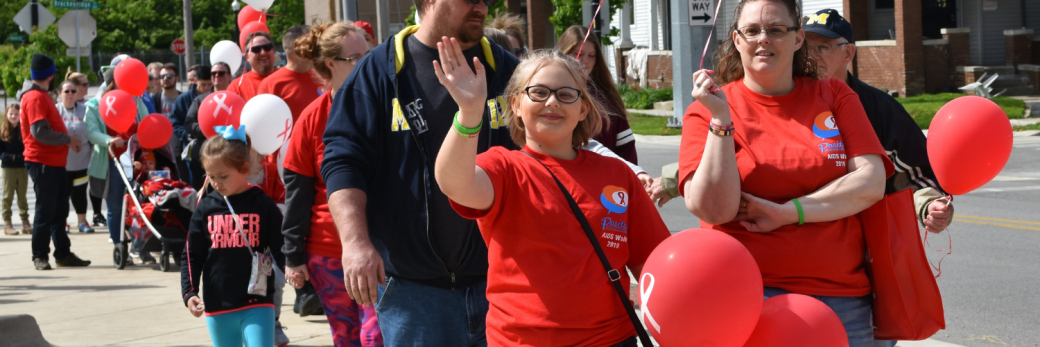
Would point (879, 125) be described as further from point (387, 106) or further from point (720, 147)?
point (387, 106)

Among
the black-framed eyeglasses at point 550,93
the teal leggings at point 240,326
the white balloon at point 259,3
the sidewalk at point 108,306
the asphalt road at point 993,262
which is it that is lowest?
the asphalt road at point 993,262

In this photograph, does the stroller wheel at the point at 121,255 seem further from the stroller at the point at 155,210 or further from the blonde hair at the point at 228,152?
the blonde hair at the point at 228,152

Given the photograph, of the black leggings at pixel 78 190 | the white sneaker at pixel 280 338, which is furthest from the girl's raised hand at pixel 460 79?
the black leggings at pixel 78 190

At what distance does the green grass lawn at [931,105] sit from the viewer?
20595 mm

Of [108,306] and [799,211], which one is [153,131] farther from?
[799,211]

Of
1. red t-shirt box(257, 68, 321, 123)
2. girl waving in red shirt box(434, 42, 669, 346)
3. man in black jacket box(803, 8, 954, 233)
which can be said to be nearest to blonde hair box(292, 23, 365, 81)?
red t-shirt box(257, 68, 321, 123)

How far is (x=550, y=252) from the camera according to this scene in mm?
2947

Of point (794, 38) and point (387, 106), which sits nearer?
point (794, 38)

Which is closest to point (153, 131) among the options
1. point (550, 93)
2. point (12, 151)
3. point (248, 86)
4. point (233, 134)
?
point (248, 86)

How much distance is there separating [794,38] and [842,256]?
72 cm

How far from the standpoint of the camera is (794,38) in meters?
3.30

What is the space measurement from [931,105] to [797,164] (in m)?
21.1

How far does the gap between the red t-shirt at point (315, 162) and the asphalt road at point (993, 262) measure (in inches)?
108

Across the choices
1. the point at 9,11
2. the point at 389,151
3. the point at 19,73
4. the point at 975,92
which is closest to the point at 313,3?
the point at 19,73
